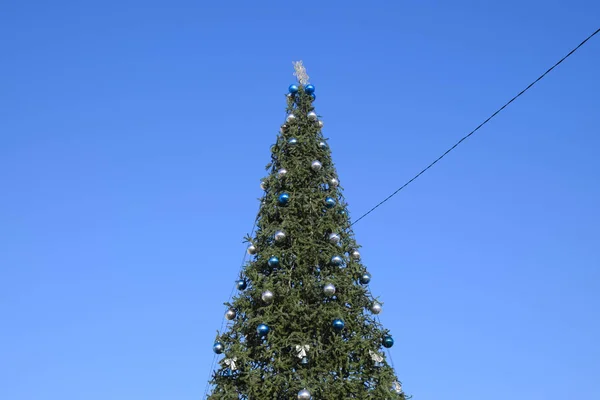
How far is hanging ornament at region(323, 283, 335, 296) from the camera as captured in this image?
10203 millimetres

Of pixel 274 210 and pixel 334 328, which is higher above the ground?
pixel 274 210

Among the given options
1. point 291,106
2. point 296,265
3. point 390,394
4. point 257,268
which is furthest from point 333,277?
point 291,106

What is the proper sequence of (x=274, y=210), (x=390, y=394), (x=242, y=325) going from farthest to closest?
(x=274, y=210), (x=242, y=325), (x=390, y=394)

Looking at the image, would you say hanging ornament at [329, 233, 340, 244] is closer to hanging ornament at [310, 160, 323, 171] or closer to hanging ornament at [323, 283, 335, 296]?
hanging ornament at [323, 283, 335, 296]

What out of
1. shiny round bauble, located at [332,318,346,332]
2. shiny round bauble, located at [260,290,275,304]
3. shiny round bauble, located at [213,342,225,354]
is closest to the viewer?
shiny round bauble, located at [332,318,346,332]

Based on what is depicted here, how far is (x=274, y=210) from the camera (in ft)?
37.3

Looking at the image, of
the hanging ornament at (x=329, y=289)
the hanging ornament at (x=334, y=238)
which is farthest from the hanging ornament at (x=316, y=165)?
the hanging ornament at (x=329, y=289)

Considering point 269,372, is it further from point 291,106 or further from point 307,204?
point 291,106

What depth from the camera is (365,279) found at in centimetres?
1130

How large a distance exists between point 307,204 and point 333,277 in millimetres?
1414

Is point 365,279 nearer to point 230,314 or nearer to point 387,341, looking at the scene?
point 387,341

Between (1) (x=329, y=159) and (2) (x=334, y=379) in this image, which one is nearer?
(2) (x=334, y=379)

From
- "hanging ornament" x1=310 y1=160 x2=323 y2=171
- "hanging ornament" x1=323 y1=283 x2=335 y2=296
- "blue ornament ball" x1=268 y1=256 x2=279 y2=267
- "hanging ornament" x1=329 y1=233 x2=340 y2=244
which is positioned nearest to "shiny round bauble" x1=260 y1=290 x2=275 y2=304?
"blue ornament ball" x1=268 y1=256 x2=279 y2=267

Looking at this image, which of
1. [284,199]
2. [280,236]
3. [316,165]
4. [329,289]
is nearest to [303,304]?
[329,289]
